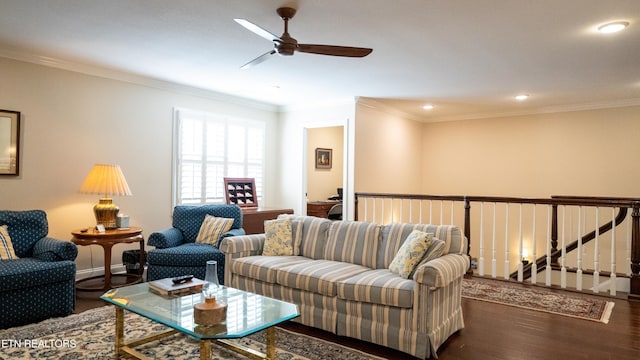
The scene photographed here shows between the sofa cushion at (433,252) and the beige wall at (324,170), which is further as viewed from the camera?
the beige wall at (324,170)

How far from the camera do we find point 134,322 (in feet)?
10.7

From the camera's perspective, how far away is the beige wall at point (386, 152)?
6.35 metres

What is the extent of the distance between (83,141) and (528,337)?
487 centimetres

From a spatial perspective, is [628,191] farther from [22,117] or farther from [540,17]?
[22,117]

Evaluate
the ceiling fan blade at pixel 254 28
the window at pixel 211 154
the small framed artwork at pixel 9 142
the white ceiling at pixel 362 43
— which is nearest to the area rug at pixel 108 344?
the small framed artwork at pixel 9 142

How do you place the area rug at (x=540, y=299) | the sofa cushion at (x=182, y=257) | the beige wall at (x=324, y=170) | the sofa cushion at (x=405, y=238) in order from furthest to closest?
the beige wall at (x=324, y=170) < the sofa cushion at (x=182, y=257) < the area rug at (x=540, y=299) < the sofa cushion at (x=405, y=238)

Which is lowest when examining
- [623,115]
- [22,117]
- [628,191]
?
[628,191]

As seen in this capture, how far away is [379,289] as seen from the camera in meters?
2.82

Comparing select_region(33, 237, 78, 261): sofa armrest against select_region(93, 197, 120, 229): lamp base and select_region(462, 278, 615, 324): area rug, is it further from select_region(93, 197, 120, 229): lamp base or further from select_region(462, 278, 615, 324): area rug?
select_region(462, 278, 615, 324): area rug

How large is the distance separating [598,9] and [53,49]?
15.8 feet

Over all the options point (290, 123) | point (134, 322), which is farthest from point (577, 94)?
point (134, 322)

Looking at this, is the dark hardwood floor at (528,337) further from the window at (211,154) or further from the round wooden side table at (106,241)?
the window at (211,154)

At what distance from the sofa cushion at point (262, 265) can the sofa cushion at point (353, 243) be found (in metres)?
0.27

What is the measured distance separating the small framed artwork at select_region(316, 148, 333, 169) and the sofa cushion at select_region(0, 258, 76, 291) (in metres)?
5.21
